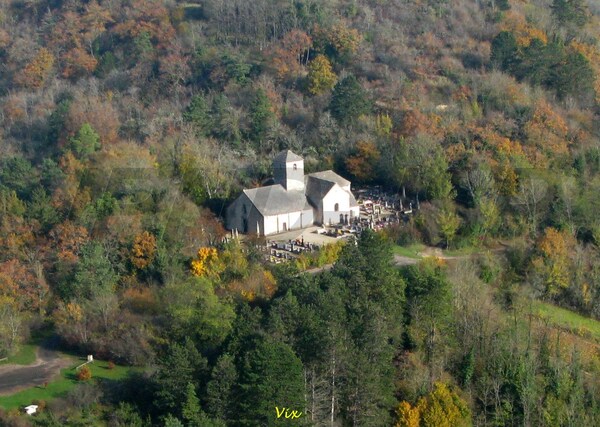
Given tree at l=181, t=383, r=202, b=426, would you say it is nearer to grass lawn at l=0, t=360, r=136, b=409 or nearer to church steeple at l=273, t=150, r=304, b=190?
grass lawn at l=0, t=360, r=136, b=409

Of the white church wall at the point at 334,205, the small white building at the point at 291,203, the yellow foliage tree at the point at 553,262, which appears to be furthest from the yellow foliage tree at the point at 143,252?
the yellow foliage tree at the point at 553,262

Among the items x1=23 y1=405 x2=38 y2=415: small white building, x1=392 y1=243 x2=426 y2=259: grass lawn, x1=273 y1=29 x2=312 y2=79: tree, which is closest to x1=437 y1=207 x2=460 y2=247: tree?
x1=392 y1=243 x2=426 y2=259: grass lawn

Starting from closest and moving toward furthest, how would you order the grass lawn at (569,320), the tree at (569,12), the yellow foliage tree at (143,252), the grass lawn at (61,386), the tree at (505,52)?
the grass lawn at (61,386)
the grass lawn at (569,320)
the yellow foliage tree at (143,252)
the tree at (505,52)
the tree at (569,12)

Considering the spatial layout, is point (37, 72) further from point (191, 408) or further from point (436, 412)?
point (436, 412)

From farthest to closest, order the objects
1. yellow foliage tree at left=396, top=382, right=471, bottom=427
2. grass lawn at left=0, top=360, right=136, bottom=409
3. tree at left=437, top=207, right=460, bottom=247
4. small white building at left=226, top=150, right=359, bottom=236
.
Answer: small white building at left=226, top=150, right=359, bottom=236, tree at left=437, top=207, right=460, bottom=247, grass lawn at left=0, top=360, right=136, bottom=409, yellow foliage tree at left=396, top=382, right=471, bottom=427

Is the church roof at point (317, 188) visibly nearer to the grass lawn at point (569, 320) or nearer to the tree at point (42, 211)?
the grass lawn at point (569, 320)

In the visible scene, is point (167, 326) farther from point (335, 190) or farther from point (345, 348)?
point (335, 190)

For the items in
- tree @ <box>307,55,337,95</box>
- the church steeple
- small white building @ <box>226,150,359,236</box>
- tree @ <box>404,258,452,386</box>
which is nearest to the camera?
tree @ <box>404,258,452,386</box>
